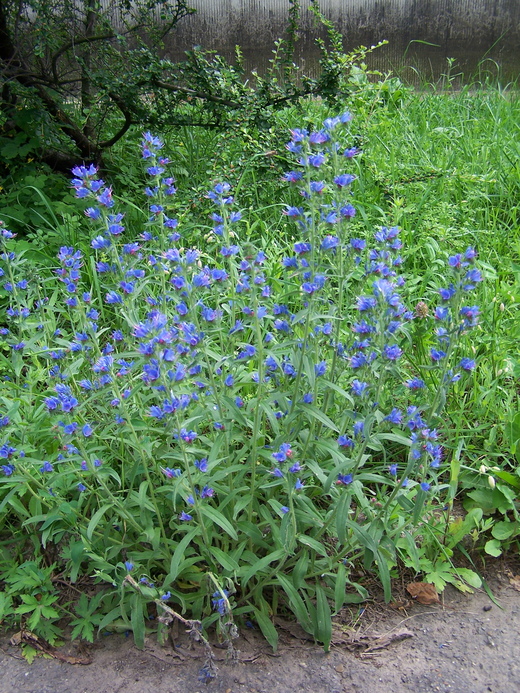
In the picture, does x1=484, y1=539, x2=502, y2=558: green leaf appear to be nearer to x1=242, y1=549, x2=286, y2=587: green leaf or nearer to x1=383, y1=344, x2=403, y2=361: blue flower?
x1=242, y1=549, x2=286, y2=587: green leaf

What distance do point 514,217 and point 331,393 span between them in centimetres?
255

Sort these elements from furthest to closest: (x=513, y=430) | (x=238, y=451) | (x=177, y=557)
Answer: (x=513, y=430) → (x=238, y=451) → (x=177, y=557)

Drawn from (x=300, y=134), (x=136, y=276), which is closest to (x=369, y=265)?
(x=300, y=134)

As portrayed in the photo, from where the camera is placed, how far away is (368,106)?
17.7 ft

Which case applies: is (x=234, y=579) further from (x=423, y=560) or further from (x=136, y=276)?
(x=136, y=276)

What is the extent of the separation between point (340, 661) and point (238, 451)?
2.59 ft

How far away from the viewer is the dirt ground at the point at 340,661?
2008 millimetres

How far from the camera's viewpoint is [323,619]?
2045mm

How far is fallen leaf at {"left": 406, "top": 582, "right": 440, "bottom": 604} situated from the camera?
91.3 inches

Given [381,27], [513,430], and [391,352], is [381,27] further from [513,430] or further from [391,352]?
[391,352]

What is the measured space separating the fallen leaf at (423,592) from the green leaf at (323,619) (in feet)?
1.44

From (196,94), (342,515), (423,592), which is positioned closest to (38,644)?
(342,515)

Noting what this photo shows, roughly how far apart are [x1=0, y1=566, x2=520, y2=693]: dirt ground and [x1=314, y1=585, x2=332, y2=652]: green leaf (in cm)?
10

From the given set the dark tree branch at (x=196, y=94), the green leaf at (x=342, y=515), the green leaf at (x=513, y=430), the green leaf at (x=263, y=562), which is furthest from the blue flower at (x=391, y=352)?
the dark tree branch at (x=196, y=94)
